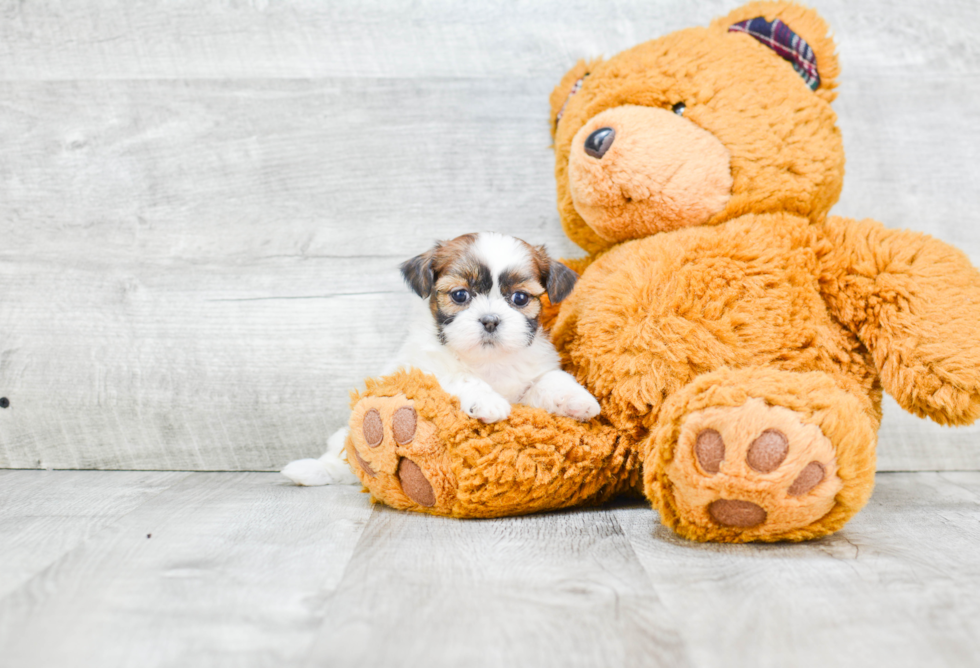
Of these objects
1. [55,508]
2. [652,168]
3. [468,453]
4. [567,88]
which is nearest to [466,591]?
[468,453]

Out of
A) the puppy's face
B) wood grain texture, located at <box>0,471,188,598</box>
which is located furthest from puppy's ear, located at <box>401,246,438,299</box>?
wood grain texture, located at <box>0,471,188,598</box>

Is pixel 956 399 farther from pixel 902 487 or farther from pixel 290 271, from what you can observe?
pixel 290 271

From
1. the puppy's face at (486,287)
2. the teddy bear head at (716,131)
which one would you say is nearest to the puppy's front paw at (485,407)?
the puppy's face at (486,287)

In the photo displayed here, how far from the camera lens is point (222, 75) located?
2246 mm

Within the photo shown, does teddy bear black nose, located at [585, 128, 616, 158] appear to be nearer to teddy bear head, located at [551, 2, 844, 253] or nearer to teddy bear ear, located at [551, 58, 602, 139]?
teddy bear head, located at [551, 2, 844, 253]

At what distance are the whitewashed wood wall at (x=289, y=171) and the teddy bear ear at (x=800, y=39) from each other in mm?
587

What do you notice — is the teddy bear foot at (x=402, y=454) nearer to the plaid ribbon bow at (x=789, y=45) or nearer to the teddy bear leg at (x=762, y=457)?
the teddy bear leg at (x=762, y=457)

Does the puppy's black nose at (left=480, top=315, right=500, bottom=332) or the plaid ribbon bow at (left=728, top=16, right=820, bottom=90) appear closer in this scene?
the puppy's black nose at (left=480, top=315, right=500, bottom=332)

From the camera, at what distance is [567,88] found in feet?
6.48

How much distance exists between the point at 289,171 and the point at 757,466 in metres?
1.68

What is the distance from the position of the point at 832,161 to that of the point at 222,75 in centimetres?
181

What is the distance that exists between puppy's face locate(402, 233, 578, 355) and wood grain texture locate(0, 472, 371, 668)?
0.48 meters

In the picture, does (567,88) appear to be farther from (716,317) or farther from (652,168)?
(716,317)

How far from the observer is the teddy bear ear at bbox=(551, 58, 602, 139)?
1.94 m
